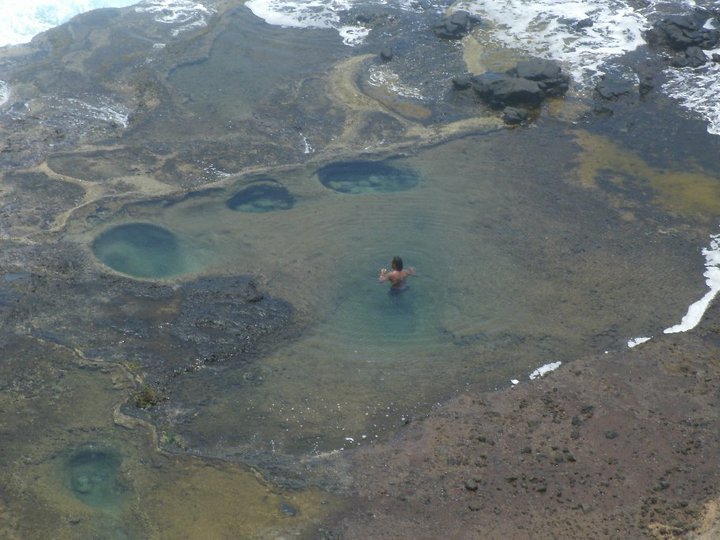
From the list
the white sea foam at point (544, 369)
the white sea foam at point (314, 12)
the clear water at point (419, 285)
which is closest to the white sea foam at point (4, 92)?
the clear water at point (419, 285)

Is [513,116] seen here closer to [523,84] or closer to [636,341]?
[523,84]

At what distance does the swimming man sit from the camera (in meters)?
16.7

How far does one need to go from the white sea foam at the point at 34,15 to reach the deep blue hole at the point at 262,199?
18.8 metres

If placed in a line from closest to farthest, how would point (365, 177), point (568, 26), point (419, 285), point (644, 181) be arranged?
point (419, 285) → point (365, 177) → point (644, 181) → point (568, 26)

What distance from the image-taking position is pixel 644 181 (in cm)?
2150

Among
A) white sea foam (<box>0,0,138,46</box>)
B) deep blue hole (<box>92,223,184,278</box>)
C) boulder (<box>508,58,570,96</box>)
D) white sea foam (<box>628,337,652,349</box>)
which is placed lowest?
white sea foam (<box>0,0,138,46</box>)

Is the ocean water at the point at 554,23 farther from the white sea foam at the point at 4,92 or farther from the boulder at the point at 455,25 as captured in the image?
the boulder at the point at 455,25

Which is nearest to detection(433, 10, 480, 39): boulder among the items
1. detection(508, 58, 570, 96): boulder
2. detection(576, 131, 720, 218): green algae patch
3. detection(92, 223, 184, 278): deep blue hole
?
detection(508, 58, 570, 96): boulder

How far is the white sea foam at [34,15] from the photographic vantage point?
34406mm

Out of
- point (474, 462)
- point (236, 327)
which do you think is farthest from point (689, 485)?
point (236, 327)

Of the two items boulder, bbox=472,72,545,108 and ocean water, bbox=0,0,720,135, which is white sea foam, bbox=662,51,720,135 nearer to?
ocean water, bbox=0,0,720,135

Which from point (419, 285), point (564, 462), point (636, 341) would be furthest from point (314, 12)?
point (564, 462)

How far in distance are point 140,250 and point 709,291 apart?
503 inches

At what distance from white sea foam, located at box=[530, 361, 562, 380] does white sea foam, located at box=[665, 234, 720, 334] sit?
2.68m
